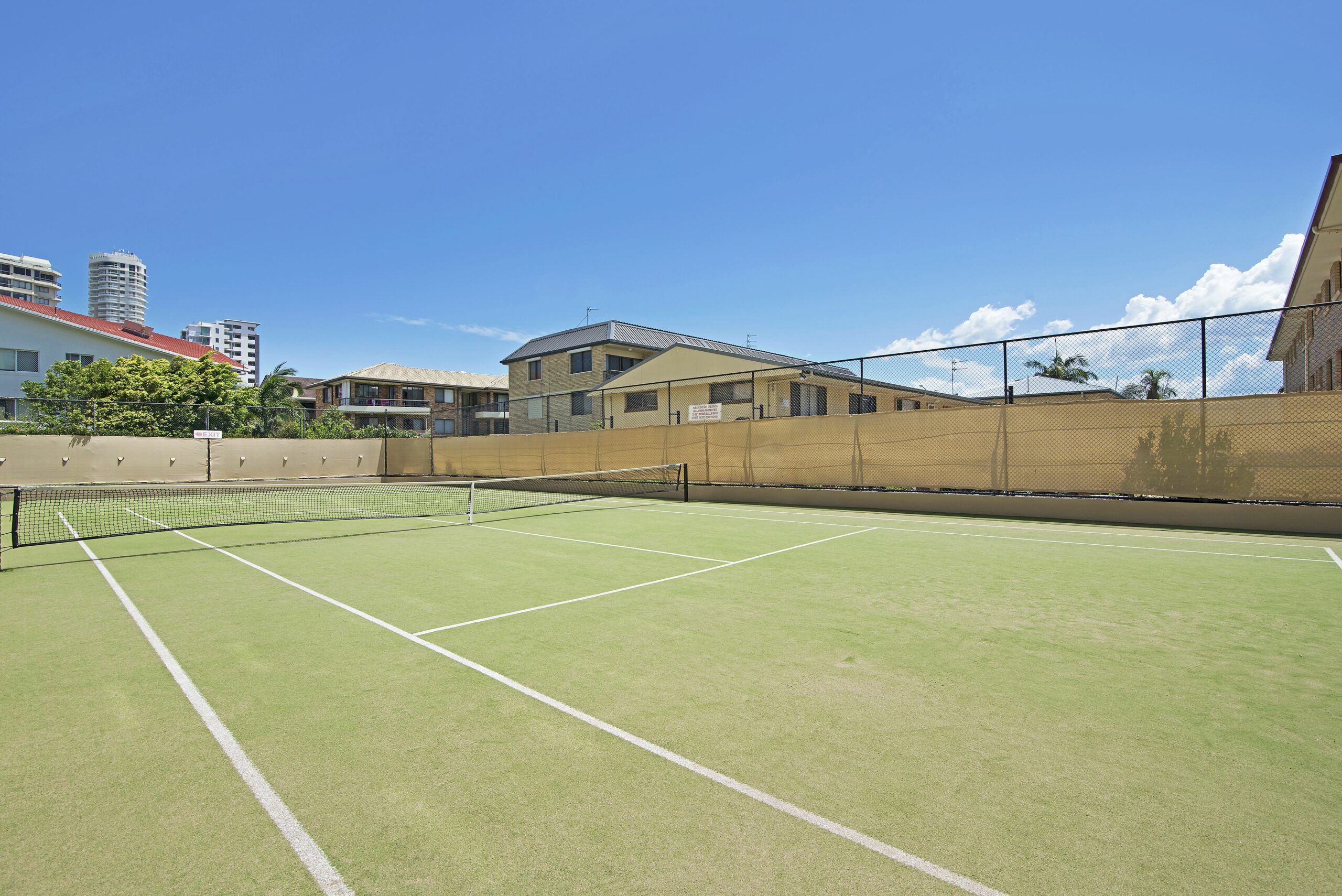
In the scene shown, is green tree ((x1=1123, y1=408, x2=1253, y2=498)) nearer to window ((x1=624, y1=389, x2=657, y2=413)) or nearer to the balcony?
window ((x1=624, y1=389, x2=657, y2=413))

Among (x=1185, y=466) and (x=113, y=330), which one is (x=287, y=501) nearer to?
(x=1185, y=466)

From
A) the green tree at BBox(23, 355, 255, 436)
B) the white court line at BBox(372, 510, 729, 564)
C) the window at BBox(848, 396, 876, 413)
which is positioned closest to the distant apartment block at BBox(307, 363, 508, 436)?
the green tree at BBox(23, 355, 255, 436)

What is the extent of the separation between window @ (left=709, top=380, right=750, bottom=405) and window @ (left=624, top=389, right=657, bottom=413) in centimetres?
495

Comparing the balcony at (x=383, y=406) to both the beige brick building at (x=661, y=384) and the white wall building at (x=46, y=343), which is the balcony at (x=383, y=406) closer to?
the white wall building at (x=46, y=343)

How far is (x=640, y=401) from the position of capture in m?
35.5

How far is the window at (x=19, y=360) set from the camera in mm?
38812

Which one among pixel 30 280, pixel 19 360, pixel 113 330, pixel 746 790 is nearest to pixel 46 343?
pixel 19 360

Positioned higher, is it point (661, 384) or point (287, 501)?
point (661, 384)

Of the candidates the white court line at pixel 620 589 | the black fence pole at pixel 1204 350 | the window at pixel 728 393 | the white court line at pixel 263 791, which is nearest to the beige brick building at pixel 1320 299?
the black fence pole at pixel 1204 350

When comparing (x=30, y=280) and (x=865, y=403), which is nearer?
(x=865, y=403)

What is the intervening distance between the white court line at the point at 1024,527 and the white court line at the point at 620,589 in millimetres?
3534

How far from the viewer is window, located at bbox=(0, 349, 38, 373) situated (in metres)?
38.8

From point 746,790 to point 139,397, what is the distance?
139ft

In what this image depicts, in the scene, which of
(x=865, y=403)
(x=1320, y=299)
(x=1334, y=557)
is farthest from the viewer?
(x=865, y=403)
